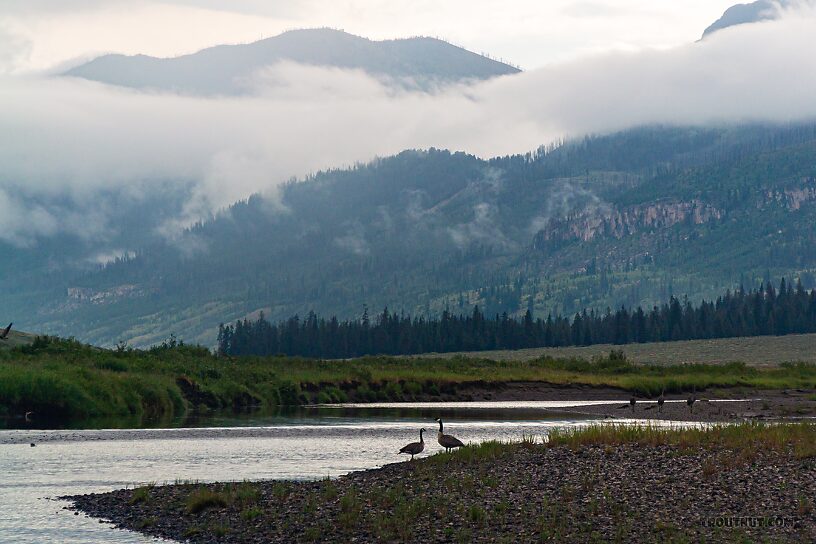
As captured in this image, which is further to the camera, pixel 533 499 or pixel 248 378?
pixel 248 378

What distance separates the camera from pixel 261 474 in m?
42.3

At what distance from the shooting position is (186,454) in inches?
1919

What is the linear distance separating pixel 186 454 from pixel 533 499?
20262 mm

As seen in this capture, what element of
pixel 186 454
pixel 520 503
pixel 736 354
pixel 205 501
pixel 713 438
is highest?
pixel 736 354

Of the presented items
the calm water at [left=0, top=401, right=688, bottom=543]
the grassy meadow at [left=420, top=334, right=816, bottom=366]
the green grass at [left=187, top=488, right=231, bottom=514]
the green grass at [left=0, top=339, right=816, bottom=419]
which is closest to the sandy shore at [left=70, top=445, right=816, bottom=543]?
the green grass at [left=187, top=488, right=231, bottom=514]

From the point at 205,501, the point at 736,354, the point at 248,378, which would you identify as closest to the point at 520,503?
the point at 205,501

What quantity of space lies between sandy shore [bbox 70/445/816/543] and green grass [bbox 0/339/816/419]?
100 ft

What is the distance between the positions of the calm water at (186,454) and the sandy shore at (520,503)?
189 cm

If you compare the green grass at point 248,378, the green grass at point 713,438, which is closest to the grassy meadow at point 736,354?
the green grass at point 248,378

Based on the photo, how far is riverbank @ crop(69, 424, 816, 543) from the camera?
1129 inches

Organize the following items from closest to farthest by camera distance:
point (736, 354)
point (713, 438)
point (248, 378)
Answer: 1. point (713, 438)
2. point (248, 378)
3. point (736, 354)

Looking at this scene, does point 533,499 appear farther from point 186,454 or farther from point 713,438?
point 186,454

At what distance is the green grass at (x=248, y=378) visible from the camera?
66.9m

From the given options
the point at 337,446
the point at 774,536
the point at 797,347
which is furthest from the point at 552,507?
the point at 797,347
